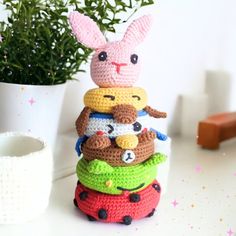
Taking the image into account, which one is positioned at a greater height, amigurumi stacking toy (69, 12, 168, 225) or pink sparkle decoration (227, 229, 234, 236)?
amigurumi stacking toy (69, 12, 168, 225)

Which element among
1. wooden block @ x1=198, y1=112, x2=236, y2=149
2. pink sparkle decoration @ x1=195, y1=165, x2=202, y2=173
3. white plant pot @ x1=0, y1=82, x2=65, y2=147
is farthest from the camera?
wooden block @ x1=198, y1=112, x2=236, y2=149

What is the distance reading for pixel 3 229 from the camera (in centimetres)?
46

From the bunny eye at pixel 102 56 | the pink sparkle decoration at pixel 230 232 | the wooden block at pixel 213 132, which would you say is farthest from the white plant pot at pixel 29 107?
the wooden block at pixel 213 132

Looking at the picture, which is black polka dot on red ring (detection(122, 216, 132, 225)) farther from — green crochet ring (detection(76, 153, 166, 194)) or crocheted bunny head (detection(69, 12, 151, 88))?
crocheted bunny head (detection(69, 12, 151, 88))

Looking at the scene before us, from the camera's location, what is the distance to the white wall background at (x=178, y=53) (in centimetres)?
75

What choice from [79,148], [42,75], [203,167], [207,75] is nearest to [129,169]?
[79,148]

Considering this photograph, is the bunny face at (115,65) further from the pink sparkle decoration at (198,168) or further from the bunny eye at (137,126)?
the pink sparkle decoration at (198,168)

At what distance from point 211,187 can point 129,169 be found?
0.20 m

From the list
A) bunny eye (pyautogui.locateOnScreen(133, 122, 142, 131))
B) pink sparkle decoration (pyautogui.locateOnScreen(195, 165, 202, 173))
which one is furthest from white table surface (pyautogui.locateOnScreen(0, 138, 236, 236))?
bunny eye (pyautogui.locateOnScreen(133, 122, 142, 131))

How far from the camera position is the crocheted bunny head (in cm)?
46

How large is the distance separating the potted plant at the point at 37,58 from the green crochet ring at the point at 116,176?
0.11 m

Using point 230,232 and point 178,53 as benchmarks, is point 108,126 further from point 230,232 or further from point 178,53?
point 178,53

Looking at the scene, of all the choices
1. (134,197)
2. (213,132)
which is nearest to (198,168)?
(213,132)

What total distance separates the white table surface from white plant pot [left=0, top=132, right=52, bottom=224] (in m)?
0.03
